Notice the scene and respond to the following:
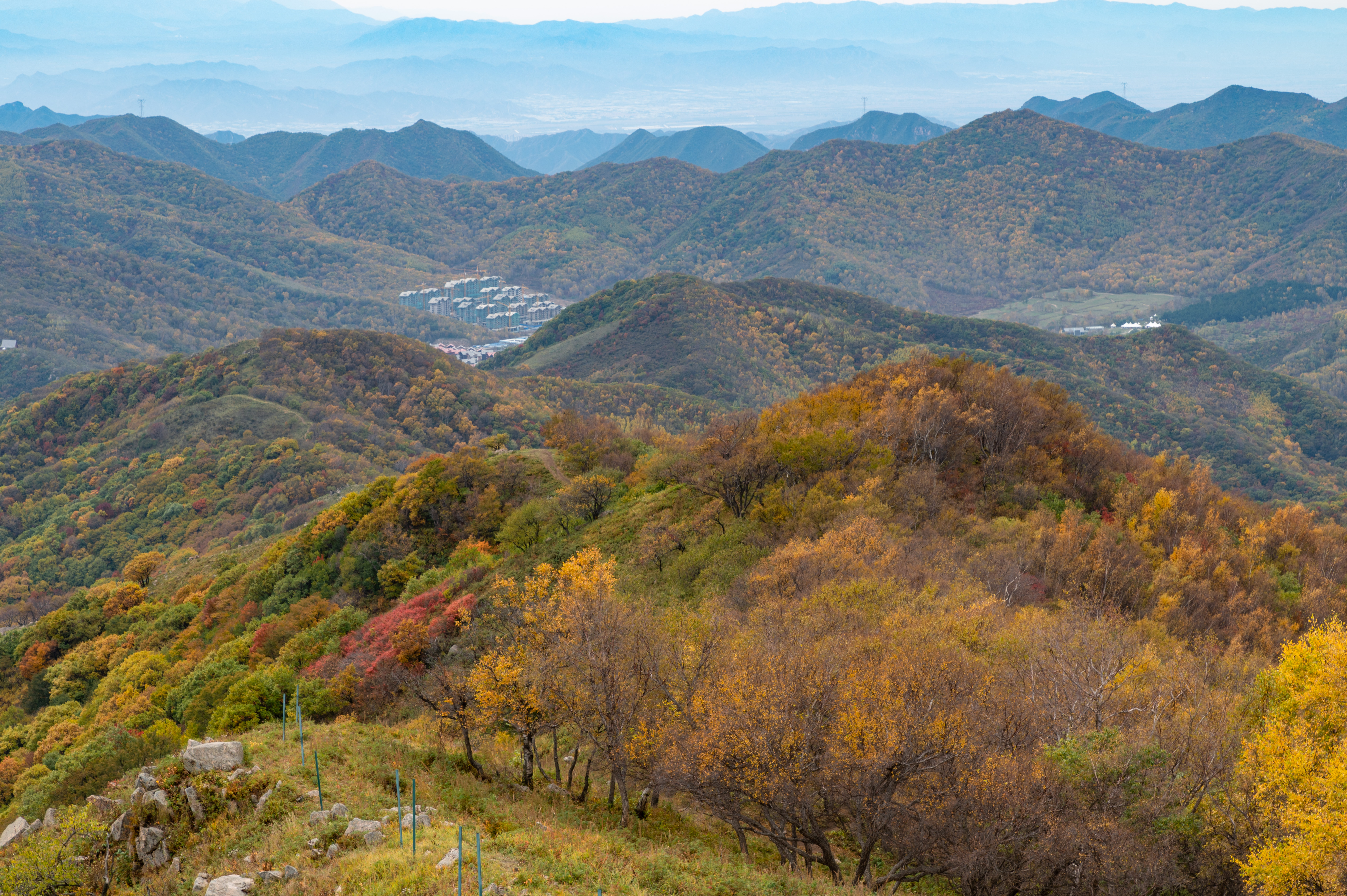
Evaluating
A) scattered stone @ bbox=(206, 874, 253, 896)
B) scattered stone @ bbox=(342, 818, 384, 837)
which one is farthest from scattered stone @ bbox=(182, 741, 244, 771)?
scattered stone @ bbox=(342, 818, 384, 837)

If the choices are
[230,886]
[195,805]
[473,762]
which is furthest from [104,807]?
[473,762]

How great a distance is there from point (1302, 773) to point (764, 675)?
50.1ft

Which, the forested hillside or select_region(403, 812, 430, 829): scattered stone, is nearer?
select_region(403, 812, 430, 829): scattered stone

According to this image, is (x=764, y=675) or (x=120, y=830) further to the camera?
(x=764, y=675)

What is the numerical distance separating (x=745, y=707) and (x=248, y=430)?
5834 inches

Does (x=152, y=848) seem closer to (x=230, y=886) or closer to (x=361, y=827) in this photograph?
(x=230, y=886)

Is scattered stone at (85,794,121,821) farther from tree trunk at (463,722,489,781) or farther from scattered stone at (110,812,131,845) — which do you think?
tree trunk at (463,722,489,781)

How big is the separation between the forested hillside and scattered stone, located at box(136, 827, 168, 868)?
0.29 meters

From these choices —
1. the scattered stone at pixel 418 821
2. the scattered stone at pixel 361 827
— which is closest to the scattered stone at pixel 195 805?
the scattered stone at pixel 361 827

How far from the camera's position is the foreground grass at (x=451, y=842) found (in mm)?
21047

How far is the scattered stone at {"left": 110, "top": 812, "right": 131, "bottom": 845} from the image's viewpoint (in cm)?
2464

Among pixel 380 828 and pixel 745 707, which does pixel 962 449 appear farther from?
pixel 380 828

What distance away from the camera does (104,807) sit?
25734 mm

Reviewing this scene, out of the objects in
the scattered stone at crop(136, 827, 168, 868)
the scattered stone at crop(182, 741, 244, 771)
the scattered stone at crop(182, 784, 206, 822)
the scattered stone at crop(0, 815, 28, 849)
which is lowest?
the scattered stone at crop(0, 815, 28, 849)
